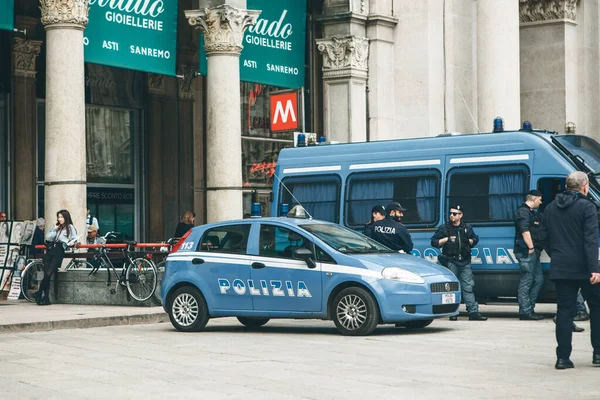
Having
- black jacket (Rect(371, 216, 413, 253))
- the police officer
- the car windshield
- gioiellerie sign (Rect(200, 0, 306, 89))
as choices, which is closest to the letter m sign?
gioiellerie sign (Rect(200, 0, 306, 89))

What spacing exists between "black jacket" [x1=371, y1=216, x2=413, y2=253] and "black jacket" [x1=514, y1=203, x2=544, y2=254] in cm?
153

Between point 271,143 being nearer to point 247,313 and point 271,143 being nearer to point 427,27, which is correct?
point 427,27

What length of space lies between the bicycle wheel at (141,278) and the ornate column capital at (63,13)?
4236 mm

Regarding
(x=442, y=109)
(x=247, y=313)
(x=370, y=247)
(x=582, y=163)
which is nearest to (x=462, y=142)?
(x=582, y=163)

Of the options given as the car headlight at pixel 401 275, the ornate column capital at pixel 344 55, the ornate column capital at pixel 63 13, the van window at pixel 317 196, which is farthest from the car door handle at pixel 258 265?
the ornate column capital at pixel 344 55

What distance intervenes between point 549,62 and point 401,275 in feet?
60.7

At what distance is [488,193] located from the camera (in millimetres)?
17453

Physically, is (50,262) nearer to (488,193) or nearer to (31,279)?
(31,279)

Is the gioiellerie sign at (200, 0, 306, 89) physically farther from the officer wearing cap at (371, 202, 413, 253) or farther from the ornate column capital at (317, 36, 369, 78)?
the officer wearing cap at (371, 202, 413, 253)

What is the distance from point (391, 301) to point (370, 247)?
3.99ft

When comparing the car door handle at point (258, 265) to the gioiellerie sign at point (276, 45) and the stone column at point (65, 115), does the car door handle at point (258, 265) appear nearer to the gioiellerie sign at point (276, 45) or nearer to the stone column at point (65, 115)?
the stone column at point (65, 115)

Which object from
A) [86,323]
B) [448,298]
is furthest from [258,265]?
[86,323]

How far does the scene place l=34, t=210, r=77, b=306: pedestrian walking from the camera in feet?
62.6

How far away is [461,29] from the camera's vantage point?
1065 inches
